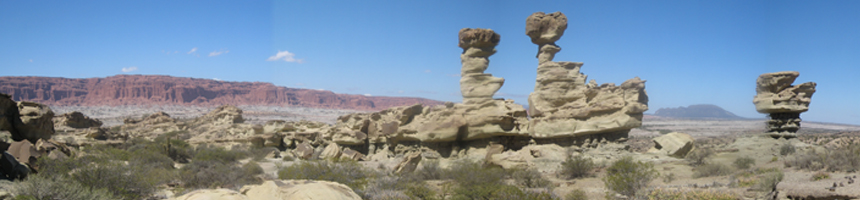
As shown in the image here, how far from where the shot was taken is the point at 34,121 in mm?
9109

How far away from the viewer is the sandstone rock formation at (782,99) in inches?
551

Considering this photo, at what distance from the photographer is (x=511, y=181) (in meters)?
11.2

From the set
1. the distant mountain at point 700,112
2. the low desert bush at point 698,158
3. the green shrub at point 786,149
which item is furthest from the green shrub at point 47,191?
the distant mountain at point 700,112

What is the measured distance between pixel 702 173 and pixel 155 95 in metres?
128

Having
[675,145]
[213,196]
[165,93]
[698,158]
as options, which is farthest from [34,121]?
[165,93]

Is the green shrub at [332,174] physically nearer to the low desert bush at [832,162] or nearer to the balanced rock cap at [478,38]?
the balanced rock cap at [478,38]

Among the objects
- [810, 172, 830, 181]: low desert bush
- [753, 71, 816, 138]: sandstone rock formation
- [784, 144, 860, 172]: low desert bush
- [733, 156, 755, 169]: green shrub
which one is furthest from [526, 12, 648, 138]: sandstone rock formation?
[810, 172, 830, 181]: low desert bush

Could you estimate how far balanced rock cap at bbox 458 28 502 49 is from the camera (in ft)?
57.6

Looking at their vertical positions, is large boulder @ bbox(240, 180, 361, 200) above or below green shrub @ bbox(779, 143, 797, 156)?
below

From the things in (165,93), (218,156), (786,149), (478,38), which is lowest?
(218,156)

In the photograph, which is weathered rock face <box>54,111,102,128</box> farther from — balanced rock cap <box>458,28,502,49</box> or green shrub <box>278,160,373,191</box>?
balanced rock cap <box>458,28,502,49</box>

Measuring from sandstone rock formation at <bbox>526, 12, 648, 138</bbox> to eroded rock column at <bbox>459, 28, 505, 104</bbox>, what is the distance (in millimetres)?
1605

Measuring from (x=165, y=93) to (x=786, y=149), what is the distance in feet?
422

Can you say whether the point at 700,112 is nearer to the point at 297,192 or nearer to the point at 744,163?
the point at 744,163
